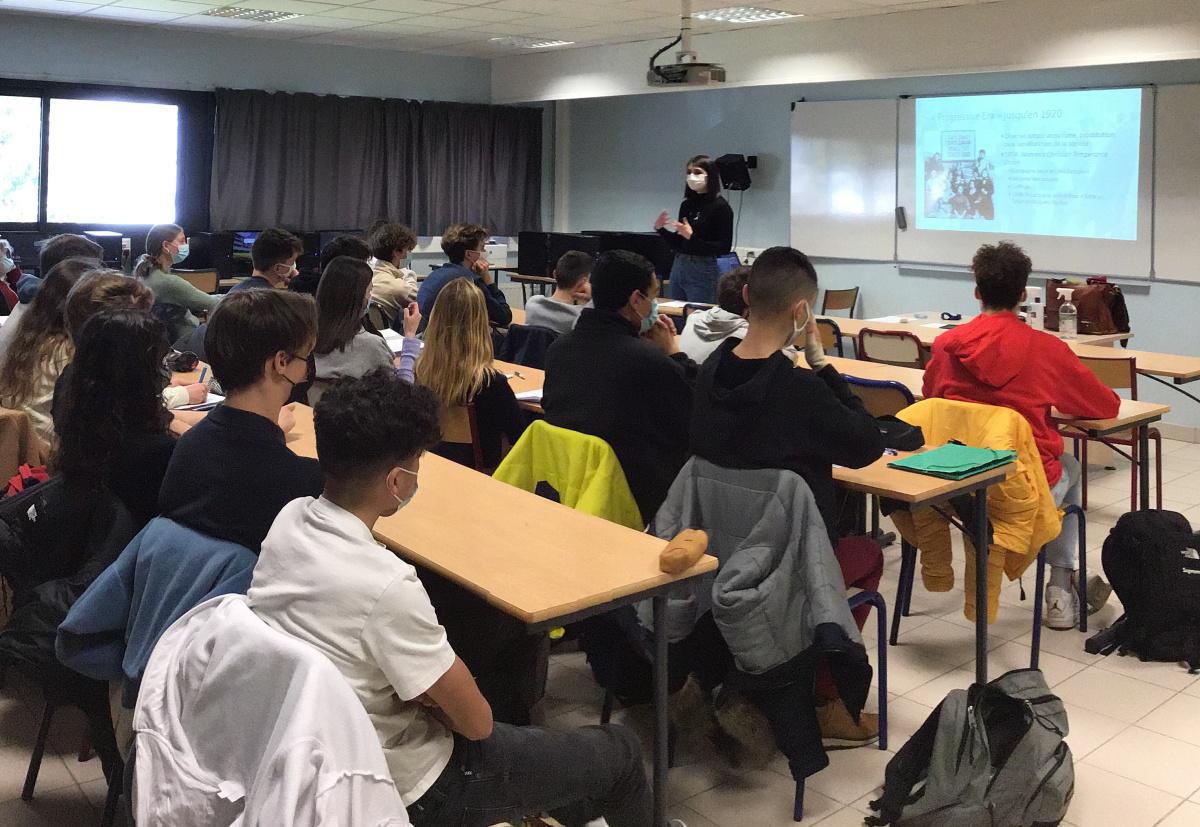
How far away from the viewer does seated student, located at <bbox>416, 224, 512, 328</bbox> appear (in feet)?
18.0

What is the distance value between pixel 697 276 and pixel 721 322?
11.1 feet

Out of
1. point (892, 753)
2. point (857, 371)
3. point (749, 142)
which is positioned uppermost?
point (749, 142)

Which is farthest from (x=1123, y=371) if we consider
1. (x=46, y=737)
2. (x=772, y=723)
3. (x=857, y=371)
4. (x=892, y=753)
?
(x=46, y=737)

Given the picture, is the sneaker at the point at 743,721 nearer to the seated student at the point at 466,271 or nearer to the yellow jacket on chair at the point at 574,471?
the yellow jacket on chair at the point at 574,471

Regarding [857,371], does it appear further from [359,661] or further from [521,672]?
[359,661]

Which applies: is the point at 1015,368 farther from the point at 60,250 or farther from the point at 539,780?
the point at 60,250

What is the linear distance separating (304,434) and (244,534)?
1.17 meters

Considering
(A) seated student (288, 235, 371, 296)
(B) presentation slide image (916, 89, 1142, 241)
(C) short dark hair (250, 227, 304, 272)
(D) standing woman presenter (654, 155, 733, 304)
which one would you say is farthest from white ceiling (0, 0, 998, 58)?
(C) short dark hair (250, 227, 304, 272)

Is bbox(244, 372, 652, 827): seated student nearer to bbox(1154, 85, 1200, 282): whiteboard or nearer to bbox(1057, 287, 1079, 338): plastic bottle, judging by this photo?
bbox(1057, 287, 1079, 338): plastic bottle

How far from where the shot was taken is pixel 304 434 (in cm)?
321

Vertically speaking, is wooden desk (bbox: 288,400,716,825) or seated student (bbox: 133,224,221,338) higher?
seated student (bbox: 133,224,221,338)

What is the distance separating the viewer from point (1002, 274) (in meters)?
3.56

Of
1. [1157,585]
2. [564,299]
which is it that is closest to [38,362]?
[564,299]

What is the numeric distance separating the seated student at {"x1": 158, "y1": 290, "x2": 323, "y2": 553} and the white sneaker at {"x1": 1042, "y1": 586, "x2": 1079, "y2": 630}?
2.67 meters
